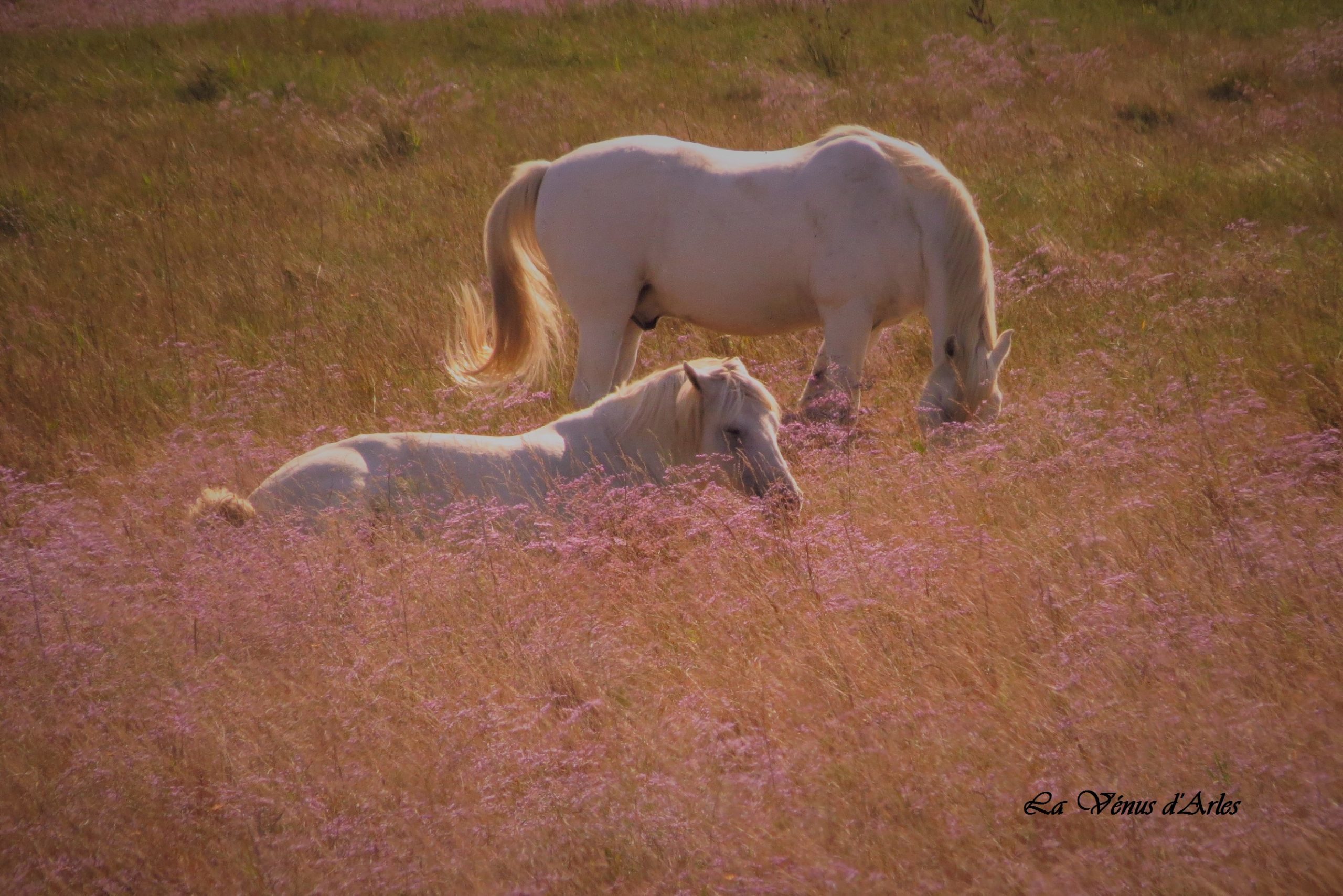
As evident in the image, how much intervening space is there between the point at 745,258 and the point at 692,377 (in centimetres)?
129

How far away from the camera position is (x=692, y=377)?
437 centimetres

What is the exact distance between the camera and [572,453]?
473 cm

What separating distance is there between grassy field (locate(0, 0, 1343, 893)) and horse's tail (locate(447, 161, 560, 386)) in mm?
258

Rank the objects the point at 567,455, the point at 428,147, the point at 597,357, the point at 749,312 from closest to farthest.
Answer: the point at 567,455 < the point at 749,312 < the point at 597,357 < the point at 428,147

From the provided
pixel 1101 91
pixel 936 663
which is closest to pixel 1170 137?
pixel 1101 91

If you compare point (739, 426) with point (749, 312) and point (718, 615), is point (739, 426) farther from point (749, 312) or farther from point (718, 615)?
point (749, 312)

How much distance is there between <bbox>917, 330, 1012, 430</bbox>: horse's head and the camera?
4.73m

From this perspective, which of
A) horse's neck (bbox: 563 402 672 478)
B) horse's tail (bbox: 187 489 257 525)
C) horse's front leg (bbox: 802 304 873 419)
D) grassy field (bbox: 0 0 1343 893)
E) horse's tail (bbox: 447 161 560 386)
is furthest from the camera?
horse's tail (bbox: 447 161 560 386)

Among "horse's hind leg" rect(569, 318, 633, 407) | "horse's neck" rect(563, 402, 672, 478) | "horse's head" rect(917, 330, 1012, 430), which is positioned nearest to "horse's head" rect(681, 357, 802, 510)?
"horse's neck" rect(563, 402, 672, 478)

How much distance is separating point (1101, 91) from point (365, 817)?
36.9ft

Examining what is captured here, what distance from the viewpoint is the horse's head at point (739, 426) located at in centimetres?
427

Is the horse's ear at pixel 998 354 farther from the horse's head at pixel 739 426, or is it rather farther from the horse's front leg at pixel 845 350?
the horse's head at pixel 739 426

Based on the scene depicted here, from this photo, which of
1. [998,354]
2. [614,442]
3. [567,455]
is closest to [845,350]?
[998,354]

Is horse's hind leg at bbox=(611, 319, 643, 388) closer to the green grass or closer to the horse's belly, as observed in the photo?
the horse's belly
